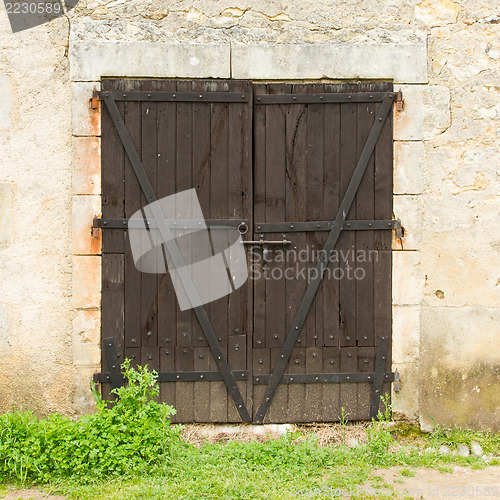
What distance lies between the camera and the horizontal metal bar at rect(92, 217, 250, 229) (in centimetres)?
357

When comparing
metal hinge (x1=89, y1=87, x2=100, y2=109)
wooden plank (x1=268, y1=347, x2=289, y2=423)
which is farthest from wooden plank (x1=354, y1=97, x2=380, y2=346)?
metal hinge (x1=89, y1=87, x2=100, y2=109)

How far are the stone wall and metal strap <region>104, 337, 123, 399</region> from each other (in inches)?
3.4

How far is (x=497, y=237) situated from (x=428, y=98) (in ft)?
3.56

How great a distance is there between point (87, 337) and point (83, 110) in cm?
156

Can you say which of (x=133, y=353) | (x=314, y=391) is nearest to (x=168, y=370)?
(x=133, y=353)

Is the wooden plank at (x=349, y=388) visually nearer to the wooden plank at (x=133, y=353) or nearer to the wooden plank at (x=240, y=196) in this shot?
the wooden plank at (x=240, y=196)

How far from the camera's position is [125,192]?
3.60 metres

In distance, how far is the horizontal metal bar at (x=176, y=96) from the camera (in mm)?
3553

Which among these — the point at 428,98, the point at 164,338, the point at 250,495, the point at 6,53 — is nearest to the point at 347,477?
the point at 250,495

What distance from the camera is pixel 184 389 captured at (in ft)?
12.0

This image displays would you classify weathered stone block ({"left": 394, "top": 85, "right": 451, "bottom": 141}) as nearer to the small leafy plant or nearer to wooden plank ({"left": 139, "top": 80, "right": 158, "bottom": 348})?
wooden plank ({"left": 139, "top": 80, "right": 158, "bottom": 348})

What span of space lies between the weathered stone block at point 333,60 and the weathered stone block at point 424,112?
10 cm

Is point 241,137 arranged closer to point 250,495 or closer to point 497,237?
point 497,237

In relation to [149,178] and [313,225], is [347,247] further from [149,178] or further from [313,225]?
[149,178]
